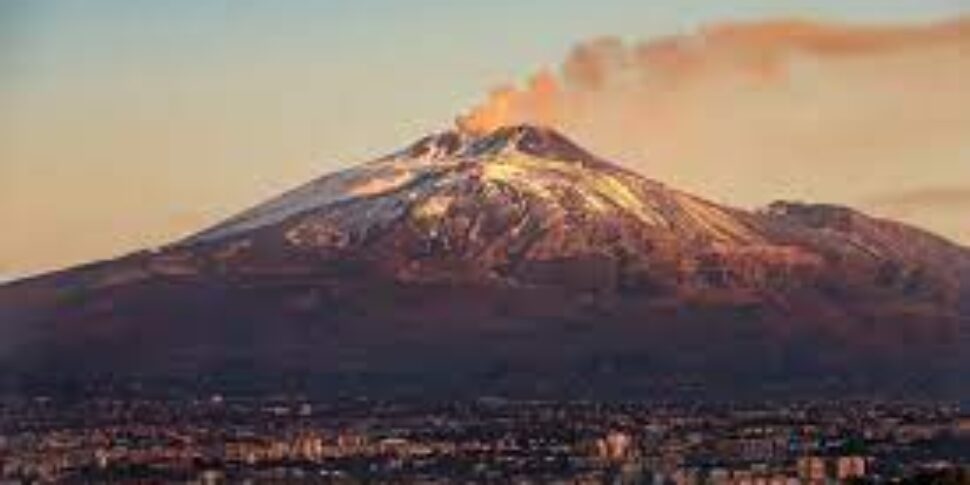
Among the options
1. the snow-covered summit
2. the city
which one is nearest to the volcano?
the snow-covered summit

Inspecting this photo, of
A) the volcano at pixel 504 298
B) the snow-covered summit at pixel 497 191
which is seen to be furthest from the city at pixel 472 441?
the snow-covered summit at pixel 497 191

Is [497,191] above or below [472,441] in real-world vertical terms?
above

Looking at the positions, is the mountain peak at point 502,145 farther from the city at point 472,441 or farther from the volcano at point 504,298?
the city at point 472,441

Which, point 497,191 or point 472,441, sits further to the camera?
point 497,191

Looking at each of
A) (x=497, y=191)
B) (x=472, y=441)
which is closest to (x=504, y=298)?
(x=497, y=191)

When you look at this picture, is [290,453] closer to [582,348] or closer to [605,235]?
[582,348]

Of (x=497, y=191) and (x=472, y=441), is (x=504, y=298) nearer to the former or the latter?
(x=497, y=191)
